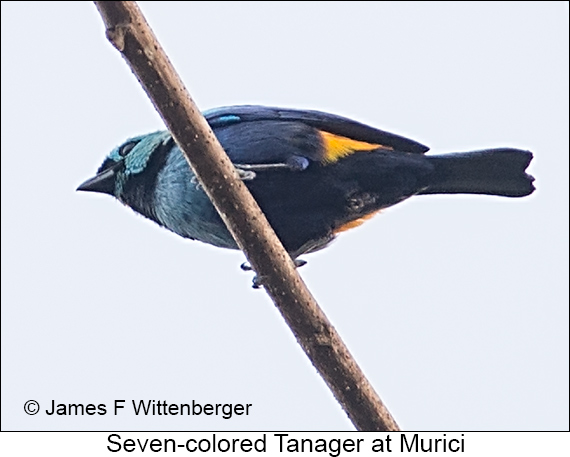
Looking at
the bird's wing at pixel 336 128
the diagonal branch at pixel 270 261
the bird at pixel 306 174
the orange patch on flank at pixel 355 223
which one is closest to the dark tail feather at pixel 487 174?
the bird at pixel 306 174

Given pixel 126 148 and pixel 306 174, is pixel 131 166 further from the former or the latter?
pixel 306 174

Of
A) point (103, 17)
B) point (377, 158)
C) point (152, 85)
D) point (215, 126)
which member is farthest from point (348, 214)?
point (103, 17)

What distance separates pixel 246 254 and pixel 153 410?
1.51m

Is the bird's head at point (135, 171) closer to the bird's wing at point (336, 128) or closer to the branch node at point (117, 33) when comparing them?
the bird's wing at point (336, 128)

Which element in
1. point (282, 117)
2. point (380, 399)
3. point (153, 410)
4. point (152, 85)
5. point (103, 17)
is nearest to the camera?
point (103, 17)

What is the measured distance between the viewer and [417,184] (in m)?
5.62

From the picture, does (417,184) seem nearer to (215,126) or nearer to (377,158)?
(377,158)

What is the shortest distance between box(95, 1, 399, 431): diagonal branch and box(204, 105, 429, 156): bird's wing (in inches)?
58.4

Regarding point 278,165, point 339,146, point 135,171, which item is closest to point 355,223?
point 339,146

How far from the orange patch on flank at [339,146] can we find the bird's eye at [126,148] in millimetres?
1351

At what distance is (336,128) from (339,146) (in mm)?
148

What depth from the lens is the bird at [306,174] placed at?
209 inches

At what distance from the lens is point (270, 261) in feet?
13.4

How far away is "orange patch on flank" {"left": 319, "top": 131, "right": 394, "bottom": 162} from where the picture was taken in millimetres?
5371
